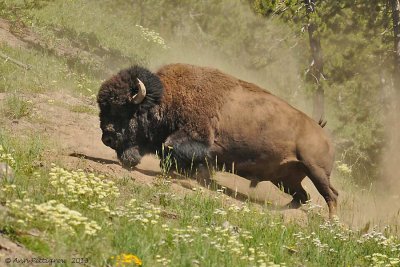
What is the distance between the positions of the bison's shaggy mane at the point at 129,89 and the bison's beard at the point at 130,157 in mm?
662

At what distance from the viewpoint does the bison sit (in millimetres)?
10586

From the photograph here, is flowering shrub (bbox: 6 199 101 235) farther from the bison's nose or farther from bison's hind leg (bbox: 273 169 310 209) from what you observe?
bison's hind leg (bbox: 273 169 310 209)

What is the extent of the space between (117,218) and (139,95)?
4761 millimetres

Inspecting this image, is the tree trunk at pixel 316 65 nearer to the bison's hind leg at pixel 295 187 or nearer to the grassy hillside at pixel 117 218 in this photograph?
the bison's hind leg at pixel 295 187

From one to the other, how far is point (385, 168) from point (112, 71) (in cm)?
784

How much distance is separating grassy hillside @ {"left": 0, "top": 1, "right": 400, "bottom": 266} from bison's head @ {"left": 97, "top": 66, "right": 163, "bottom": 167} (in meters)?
0.53

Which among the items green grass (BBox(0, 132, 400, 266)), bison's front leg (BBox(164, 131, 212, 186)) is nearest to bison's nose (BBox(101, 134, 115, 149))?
bison's front leg (BBox(164, 131, 212, 186))

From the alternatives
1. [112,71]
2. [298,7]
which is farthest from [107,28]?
[298,7]

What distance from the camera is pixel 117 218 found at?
19.7ft

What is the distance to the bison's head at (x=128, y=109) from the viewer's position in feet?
34.8

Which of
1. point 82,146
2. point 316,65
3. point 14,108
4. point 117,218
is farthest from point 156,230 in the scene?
point 316,65

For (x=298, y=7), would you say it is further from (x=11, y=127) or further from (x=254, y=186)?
(x=11, y=127)

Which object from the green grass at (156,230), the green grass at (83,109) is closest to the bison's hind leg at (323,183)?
the green grass at (156,230)

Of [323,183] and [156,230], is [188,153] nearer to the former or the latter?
[323,183]
